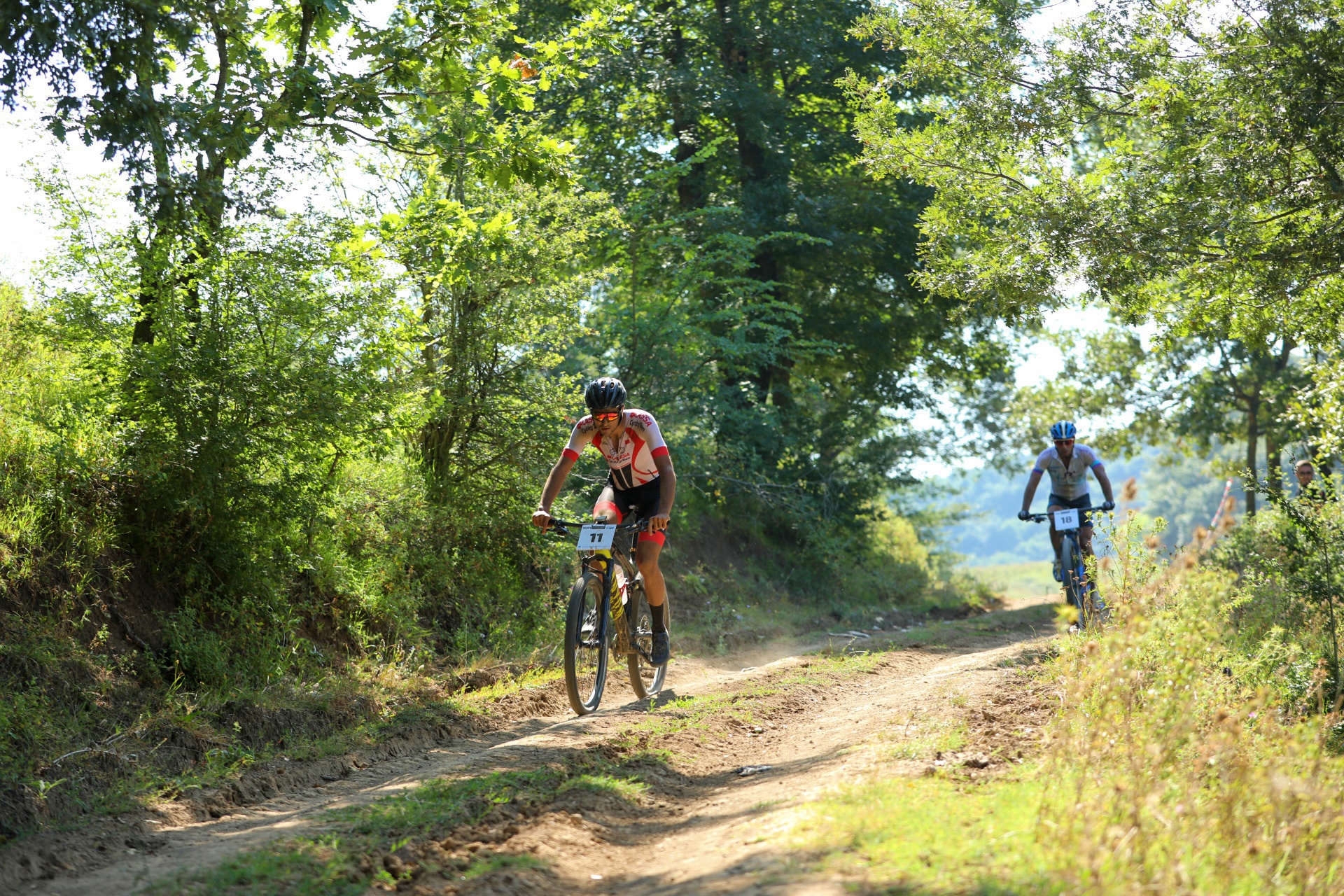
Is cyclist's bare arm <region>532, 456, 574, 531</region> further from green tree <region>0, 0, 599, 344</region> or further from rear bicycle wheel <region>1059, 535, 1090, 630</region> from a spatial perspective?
rear bicycle wheel <region>1059, 535, 1090, 630</region>

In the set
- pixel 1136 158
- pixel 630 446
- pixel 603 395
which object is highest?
pixel 1136 158

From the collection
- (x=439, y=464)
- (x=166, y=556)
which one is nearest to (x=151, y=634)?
(x=166, y=556)

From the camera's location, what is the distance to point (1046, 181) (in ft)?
33.1

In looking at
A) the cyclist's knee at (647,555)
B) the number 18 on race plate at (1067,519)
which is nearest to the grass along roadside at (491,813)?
the cyclist's knee at (647,555)

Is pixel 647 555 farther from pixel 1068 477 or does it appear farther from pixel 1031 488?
pixel 1068 477

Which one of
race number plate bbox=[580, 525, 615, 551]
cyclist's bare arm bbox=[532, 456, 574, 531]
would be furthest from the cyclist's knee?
cyclist's bare arm bbox=[532, 456, 574, 531]

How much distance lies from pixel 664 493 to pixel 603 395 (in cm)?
90

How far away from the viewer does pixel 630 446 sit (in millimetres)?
8055

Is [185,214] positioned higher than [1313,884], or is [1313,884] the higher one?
[185,214]

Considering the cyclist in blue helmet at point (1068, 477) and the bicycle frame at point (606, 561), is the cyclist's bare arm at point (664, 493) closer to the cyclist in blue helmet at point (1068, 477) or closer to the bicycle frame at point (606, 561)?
the bicycle frame at point (606, 561)

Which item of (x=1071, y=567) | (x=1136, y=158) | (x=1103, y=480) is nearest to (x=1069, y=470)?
(x=1103, y=480)

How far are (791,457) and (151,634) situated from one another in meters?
13.1

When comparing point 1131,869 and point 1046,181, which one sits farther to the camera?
point 1046,181

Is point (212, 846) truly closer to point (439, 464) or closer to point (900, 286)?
point (439, 464)
